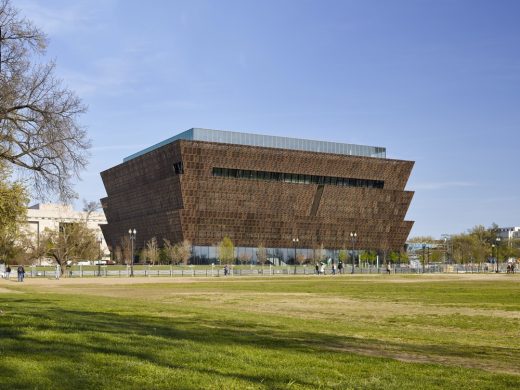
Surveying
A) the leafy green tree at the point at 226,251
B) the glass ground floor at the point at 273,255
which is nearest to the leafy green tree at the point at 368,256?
the glass ground floor at the point at 273,255

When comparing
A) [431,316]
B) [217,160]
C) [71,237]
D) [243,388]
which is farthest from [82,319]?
[217,160]

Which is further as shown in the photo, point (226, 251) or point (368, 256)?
point (368, 256)

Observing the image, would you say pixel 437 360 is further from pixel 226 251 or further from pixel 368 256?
pixel 368 256

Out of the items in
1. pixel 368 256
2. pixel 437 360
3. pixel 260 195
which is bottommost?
pixel 368 256

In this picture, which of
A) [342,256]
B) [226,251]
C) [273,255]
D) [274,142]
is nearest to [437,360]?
[226,251]

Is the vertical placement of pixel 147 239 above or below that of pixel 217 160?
below

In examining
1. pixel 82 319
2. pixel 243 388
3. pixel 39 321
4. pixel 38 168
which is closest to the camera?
pixel 243 388

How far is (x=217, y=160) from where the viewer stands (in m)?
138

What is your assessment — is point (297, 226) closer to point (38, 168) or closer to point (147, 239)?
point (147, 239)

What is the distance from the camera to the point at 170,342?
48.6ft

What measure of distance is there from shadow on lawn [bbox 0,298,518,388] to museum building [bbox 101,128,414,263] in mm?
114939

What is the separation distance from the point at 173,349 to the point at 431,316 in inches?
606

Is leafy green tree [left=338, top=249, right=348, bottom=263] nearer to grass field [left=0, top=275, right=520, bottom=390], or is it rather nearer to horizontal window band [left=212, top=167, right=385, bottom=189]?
horizontal window band [left=212, top=167, right=385, bottom=189]

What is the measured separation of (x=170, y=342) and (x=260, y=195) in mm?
129730
